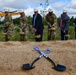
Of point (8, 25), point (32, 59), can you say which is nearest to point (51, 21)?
point (8, 25)

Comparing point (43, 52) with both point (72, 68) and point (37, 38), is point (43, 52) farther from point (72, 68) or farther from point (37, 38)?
point (37, 38)

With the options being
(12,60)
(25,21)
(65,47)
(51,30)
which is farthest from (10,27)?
(12,60)

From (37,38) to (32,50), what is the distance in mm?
3652

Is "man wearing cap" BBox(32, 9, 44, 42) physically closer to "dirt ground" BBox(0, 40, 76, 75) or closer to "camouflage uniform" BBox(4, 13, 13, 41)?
"camouflage uniform" BBox(4, 13, 13, 41)

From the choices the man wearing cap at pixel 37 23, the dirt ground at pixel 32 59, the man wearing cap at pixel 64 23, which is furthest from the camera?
the man wearing cap at pixel 64 23

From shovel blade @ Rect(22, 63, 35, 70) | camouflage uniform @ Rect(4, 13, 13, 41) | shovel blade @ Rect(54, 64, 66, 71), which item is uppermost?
camouflage uniform @ Rect(4, 13, 13, 41)

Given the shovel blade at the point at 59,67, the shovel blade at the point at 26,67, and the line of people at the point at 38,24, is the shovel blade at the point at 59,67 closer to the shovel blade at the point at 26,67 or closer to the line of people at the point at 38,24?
the shovel blade at the point at 26,67

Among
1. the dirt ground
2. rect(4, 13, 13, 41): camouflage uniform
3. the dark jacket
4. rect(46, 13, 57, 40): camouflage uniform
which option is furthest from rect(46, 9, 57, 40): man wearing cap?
the dirt ground

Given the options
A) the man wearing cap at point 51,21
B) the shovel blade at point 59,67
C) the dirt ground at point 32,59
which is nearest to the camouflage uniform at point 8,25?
the man wearing cap at point 51,21

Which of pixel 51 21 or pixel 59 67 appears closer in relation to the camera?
pixel 59 67

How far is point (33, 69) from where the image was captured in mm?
7406

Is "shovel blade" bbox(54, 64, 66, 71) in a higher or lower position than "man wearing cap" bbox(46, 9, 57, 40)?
lower

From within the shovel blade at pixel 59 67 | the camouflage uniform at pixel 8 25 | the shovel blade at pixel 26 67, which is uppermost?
the camouflage uniform at pixel 8 25

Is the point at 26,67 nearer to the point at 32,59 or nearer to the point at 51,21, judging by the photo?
the point at 32,59
